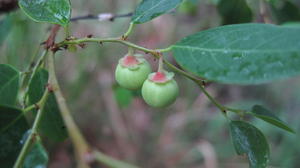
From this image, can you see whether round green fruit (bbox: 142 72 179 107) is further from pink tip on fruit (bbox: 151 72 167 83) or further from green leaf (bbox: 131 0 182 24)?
green leaf (bbox: 131 0 182 24)

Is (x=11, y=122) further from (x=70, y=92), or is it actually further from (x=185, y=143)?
(x=185, y=143)

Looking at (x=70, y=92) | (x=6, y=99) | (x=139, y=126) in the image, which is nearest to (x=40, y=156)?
(x=6, y=99)

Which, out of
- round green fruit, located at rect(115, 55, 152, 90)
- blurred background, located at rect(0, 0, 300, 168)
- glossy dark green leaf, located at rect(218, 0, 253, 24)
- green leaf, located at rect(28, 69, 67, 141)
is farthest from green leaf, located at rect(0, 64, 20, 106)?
blurred background, located at rect(0, 0, 300, 168)

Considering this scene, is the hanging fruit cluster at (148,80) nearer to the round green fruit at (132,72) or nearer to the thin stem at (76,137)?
the round green fruit at (132,72)

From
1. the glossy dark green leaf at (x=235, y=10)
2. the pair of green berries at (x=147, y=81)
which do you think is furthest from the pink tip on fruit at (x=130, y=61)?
the glossy dark green leaf at (x=235, y=10)

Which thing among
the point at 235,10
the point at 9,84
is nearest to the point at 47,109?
the point at 9,84

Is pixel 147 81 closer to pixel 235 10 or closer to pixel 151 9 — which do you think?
pixel 151 9
